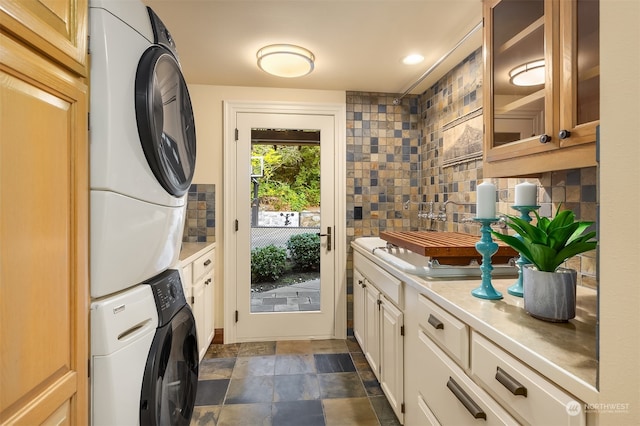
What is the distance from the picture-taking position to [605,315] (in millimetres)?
546

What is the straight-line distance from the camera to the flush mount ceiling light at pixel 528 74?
1.15m

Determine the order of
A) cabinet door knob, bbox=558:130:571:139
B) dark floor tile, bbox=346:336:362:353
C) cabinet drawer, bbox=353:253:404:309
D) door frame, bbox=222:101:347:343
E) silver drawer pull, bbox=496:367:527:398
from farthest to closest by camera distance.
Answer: door frame, bbox=222:101:347:343, dark floor tile, bbox=346:336:362:353, cabinet drawer, bbox=353:253:404:309, cabinet door knob, bbox=558:130:571:139, silver drawer pull, bbox=496:367:527:398

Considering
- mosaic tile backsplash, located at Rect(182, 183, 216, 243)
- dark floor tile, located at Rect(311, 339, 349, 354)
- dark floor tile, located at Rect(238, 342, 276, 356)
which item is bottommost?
dark floor tile, located at Rect(238, 342, 276, 356)

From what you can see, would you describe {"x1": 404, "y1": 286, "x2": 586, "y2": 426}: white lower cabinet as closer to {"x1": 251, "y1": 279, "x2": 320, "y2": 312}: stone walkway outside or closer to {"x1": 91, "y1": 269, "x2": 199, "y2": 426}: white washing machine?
{"x1": 91, "y1": 269, "x2": 199, "y2": 426}: white washing machine

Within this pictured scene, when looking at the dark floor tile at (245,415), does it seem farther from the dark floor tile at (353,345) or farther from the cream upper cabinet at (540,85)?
the cream upper cabinet at (540,85)

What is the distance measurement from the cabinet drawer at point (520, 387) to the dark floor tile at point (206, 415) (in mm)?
1513

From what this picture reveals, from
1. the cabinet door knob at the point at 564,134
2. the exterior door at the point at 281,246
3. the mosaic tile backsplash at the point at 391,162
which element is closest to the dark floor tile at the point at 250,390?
the exterior door at the point at 281,246

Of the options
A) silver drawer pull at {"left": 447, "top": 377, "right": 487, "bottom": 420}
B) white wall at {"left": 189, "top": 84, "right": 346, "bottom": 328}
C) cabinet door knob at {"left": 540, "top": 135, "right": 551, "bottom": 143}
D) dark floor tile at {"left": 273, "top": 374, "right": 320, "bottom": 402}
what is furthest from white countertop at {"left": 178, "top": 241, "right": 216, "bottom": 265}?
cabinet door knob at {"left": 540, "top": 135, "right": 551, "bottom": 143}

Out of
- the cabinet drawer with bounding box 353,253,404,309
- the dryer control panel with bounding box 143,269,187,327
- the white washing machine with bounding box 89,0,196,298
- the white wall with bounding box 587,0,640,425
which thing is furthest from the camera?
the cabinet drawer with bounding box 353,253,404,309

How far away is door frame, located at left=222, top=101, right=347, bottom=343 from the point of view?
2.85 m

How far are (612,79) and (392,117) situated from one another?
2.56 meters

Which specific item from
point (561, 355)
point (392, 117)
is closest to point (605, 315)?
point (561, 355)

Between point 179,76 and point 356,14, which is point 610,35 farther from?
point 356,14

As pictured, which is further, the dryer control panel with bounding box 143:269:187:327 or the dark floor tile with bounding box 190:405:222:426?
the dark floor tile with bounding box 190:405:222:426
